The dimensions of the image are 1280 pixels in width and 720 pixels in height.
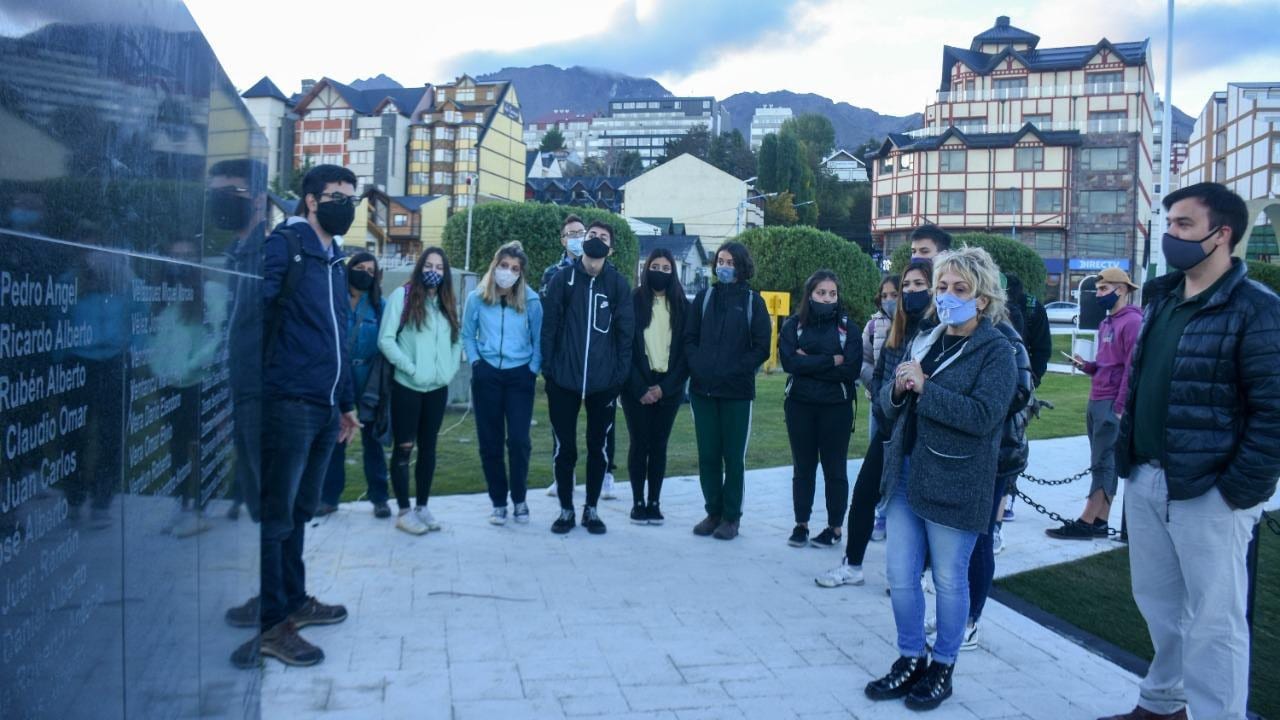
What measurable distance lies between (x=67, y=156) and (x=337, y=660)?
3.53 meters

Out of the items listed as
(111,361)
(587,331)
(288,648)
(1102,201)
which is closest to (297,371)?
(288,648)

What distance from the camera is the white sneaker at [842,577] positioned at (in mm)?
6078

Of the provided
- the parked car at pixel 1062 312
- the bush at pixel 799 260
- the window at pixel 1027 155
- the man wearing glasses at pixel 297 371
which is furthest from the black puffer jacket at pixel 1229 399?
the window at pixel 1027 155

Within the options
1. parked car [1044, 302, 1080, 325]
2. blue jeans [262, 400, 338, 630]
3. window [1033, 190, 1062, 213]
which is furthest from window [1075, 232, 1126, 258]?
blue jeans [262, 400, 338, 630]

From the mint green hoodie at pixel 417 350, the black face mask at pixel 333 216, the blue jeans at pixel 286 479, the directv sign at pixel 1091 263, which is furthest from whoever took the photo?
the directv sign at pixel 1091 263

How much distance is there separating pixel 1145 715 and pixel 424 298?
525cm

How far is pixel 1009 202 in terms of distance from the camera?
6794cm

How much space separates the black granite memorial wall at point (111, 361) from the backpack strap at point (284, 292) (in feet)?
4.49

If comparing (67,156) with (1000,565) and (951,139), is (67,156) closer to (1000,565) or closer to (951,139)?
(1000,565)

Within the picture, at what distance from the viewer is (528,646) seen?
16.1ft

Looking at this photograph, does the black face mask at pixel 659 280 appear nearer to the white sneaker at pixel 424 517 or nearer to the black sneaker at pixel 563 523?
the black sneaker at pixel 563 523

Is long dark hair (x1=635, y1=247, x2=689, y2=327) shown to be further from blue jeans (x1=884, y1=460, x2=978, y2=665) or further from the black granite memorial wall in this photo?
the black granite memorial wall

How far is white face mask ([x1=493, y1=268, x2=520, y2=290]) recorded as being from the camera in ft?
24.1

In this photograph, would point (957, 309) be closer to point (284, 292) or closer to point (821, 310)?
point (821, 310)
